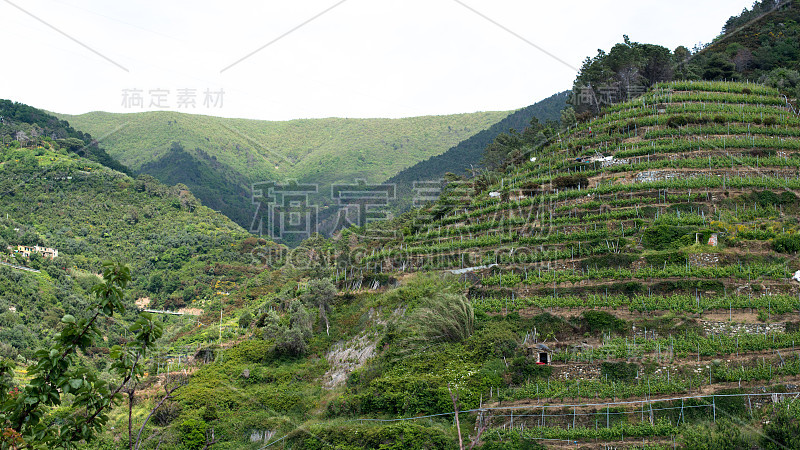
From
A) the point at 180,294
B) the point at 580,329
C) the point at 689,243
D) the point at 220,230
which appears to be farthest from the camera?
the point at 220,230

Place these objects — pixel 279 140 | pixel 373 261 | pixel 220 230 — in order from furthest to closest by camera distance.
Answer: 1. pixel 279 140
2. pixel 220 230
3. pixel 373 261

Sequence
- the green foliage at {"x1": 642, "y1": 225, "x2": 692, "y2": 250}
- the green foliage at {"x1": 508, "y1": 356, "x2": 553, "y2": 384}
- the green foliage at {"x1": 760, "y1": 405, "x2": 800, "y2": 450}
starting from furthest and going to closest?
the green foliage at {"x1": 642, "y1": 225, "x2": 692, "y2": 250} → the green foliage at {"x1": 508, "y1": 356, "x2": 553, "y2": 384} → the green foliage at {"x1": 760, "y1": 405, "x2": 800, "y2": 450}

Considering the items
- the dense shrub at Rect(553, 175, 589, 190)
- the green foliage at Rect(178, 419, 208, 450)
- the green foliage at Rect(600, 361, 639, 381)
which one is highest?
the dense shrub at Rect(553, 175, 589, 190)

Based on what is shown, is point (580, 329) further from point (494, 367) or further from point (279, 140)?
point (279, 140)

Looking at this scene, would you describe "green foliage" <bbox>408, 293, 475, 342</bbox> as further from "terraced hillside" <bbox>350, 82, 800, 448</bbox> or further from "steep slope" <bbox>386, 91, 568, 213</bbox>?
"steep slope" <bbox>386, 91, 568, 213</bbox>

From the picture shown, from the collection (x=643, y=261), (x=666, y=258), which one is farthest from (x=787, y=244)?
(x=643, y=261)

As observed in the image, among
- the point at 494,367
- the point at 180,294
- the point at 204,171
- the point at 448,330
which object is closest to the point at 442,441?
the point at 494,367

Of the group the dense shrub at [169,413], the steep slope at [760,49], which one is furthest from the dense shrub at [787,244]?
the dense shrub at [169,413]

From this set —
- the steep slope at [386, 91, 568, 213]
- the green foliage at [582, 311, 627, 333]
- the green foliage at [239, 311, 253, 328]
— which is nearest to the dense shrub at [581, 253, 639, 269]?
the green foliage at [582, 311, 627, 333]

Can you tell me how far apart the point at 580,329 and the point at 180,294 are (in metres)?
45.1

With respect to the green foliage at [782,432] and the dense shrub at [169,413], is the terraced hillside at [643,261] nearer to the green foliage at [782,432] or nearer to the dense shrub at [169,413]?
the green foliage at [782,432]

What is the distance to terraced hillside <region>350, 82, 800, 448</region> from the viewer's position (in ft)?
68.7

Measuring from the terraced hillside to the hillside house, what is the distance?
3458cm

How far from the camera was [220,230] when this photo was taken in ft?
243
